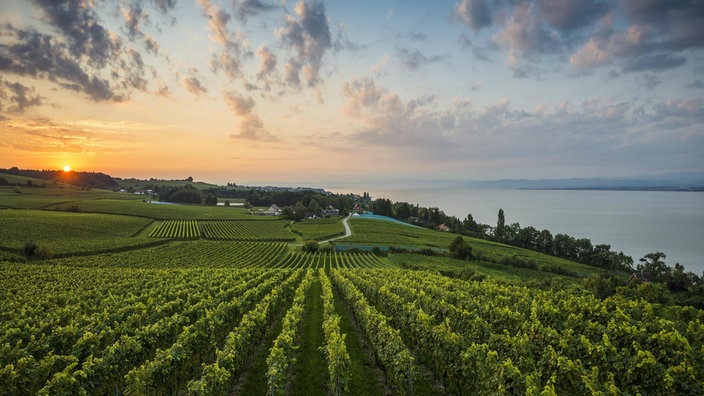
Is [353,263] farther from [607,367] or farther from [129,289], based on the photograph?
[607,367]

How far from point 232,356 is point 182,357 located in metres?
2.24

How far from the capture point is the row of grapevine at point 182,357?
10312mm

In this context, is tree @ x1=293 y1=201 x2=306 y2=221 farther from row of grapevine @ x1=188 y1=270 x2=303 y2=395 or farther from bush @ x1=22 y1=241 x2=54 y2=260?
row of grapevine @ x1=188 y1=270 x2=303 y2=395

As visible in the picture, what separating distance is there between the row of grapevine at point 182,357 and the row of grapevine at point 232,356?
29.7 inches

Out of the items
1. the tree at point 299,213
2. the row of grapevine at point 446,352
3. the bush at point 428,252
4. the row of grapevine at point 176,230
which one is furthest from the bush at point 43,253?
the tree at point 299,213

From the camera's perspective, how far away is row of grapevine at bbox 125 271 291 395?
10.3 metres

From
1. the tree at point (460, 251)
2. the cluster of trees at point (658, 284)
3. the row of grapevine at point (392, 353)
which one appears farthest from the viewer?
the tree at point (460, 251)

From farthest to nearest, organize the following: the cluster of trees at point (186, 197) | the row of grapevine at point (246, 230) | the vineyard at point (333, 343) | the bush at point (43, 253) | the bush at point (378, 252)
Result: the cluster of trees at point (186, 197)
the row of grapevine at point (246, 230)
the bush at point (378, 252)
the bush at point (43, 253)
the vineyard at point (333, 343)

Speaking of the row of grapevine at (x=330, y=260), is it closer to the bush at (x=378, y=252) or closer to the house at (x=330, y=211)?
the bush at (x=378, y=252)

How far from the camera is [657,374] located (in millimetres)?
10188

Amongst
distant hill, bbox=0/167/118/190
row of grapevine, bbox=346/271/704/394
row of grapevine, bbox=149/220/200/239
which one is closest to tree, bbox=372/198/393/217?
row of grapevine, bbox=149/220/200/239

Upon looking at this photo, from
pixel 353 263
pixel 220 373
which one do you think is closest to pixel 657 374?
pixel 220 373

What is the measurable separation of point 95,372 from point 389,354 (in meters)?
10.2

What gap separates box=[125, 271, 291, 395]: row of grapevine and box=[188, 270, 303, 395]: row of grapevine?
0.76 m
